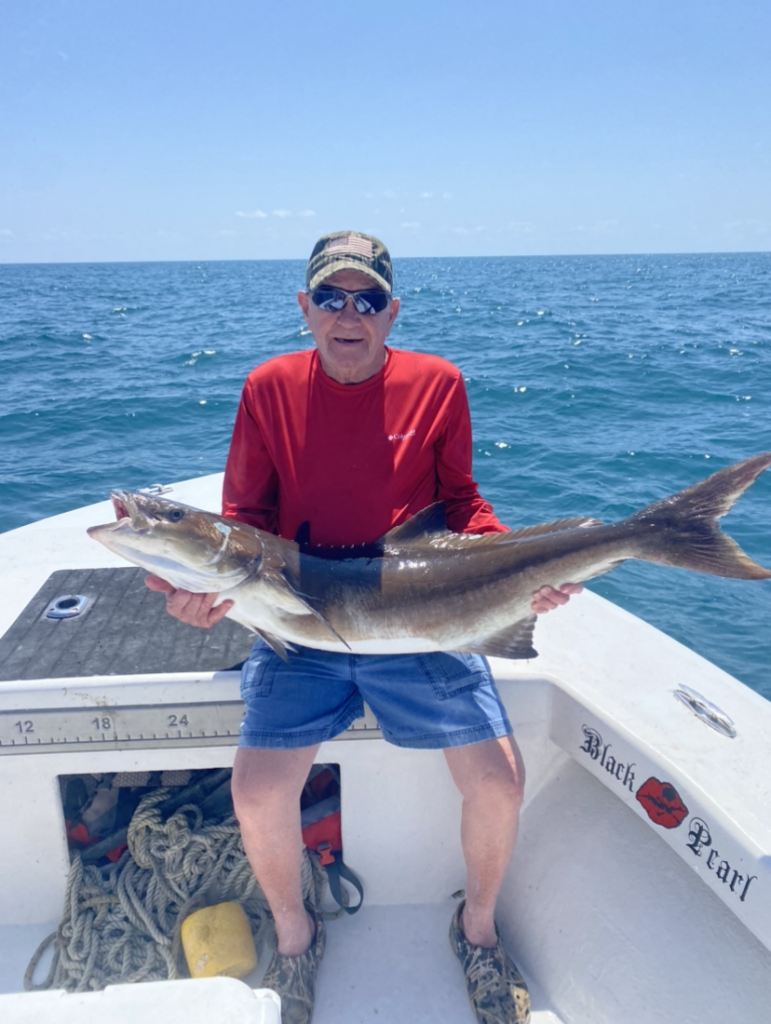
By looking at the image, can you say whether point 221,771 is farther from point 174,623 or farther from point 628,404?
point 628,404

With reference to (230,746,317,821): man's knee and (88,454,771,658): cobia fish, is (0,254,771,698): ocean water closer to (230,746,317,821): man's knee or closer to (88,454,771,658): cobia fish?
(88,454,771,658): cobia fish

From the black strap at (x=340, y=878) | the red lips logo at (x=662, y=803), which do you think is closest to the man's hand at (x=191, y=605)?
the black strap at (x=340, y=878)

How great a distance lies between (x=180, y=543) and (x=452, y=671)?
1.12 m

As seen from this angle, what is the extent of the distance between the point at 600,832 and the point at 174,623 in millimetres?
2051

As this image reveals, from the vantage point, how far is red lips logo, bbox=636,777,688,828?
2.57 meters

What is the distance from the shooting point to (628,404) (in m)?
15.5

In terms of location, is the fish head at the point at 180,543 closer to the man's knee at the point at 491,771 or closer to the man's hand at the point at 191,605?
the man's hand at the point at 191,605

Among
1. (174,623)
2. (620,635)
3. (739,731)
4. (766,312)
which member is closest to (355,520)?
(174,623)

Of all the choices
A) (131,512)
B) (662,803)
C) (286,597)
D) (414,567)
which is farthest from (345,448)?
(662,803)

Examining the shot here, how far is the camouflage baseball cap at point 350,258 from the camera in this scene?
9.45ft

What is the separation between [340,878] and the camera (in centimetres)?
326

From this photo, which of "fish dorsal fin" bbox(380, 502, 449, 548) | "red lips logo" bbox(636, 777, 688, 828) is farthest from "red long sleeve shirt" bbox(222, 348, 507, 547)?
"red lips logo" bbox(636, 777, 688, 828)

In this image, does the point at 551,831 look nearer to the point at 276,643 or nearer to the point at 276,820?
the point at 276,820

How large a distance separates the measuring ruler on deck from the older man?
0.25 m
